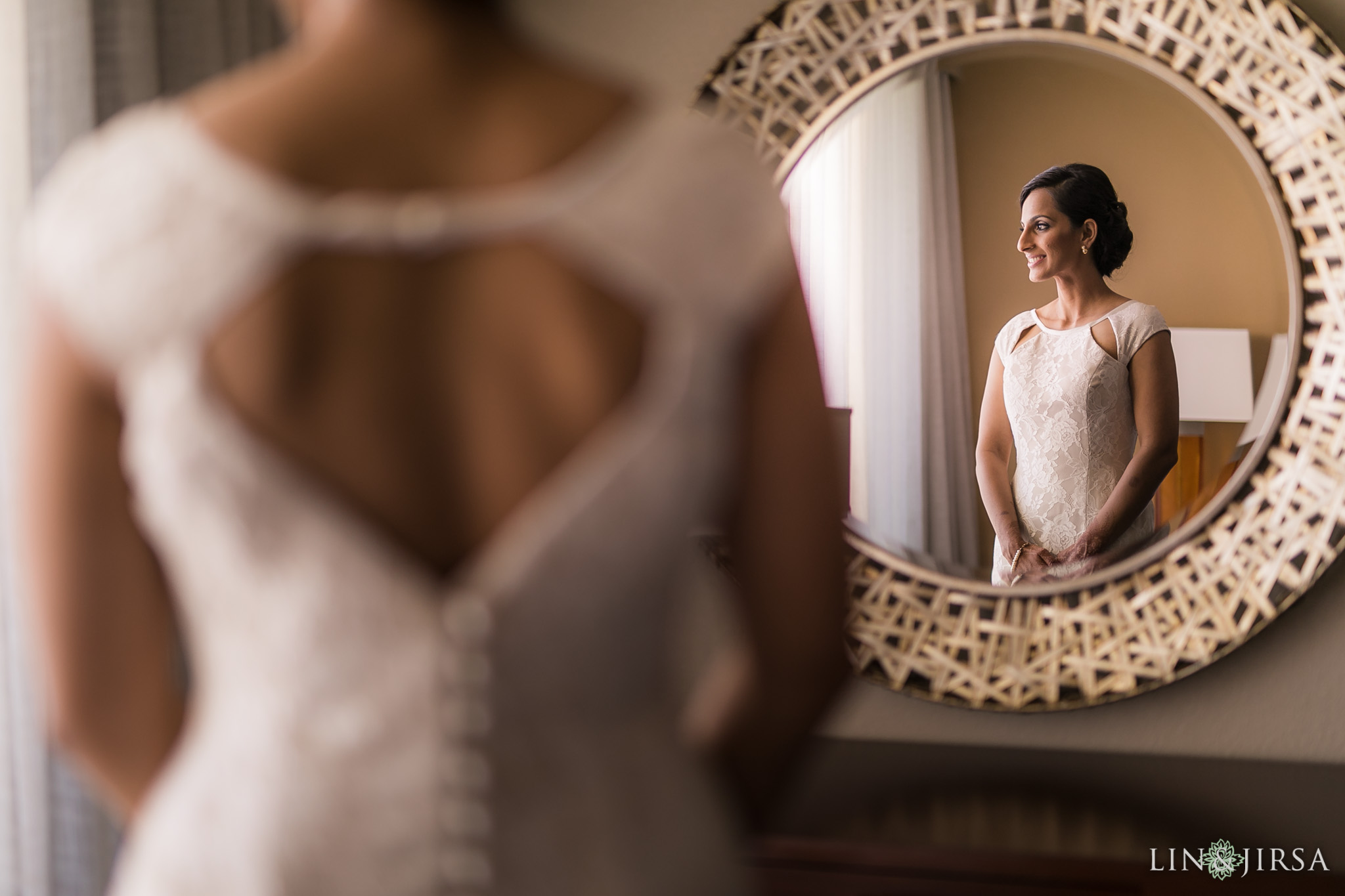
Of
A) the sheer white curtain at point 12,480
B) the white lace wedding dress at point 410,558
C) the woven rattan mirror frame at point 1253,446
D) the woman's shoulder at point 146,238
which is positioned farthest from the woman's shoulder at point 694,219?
the sheer white curtain at point 12,480

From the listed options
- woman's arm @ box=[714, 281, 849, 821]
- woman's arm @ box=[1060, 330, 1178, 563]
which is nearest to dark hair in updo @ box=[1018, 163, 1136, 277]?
woman's arm @ box=[1060, 330, 1178, 563]

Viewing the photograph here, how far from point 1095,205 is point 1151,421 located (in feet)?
0.92

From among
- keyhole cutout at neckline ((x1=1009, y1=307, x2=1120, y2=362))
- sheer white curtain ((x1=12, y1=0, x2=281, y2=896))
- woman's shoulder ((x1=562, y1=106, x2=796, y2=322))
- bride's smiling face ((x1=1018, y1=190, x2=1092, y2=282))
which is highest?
bride's smiling face ((x1=1018, y1=190, x2=1092, y2=282))

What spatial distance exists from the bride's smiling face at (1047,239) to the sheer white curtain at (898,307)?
3.5 inches

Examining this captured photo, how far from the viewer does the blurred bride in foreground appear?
41 centimetres

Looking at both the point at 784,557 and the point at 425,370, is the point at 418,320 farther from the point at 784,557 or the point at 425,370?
the point at 784,557

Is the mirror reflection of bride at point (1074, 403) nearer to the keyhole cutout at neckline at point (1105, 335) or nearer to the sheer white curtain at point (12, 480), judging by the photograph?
the keyhole cutout at neckline at point (1105, 335)

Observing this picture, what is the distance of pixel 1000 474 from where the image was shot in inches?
56.5

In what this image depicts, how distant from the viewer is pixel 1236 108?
1.34m

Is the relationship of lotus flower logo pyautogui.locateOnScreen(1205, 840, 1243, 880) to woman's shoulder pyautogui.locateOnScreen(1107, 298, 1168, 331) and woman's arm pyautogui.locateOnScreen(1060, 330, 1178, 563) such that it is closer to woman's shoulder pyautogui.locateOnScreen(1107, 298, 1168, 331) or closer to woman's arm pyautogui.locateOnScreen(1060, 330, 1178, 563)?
woman's arm pyautogui.locateOnScreen(1060, 330, 1178, 563)

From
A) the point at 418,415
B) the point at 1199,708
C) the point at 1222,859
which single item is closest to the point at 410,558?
the point at 418,415

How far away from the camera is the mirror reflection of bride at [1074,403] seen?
136 cm

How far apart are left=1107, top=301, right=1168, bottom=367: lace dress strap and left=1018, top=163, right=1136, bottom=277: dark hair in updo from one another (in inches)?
2.1

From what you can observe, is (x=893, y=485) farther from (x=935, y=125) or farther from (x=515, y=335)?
(x=515, y=335)
